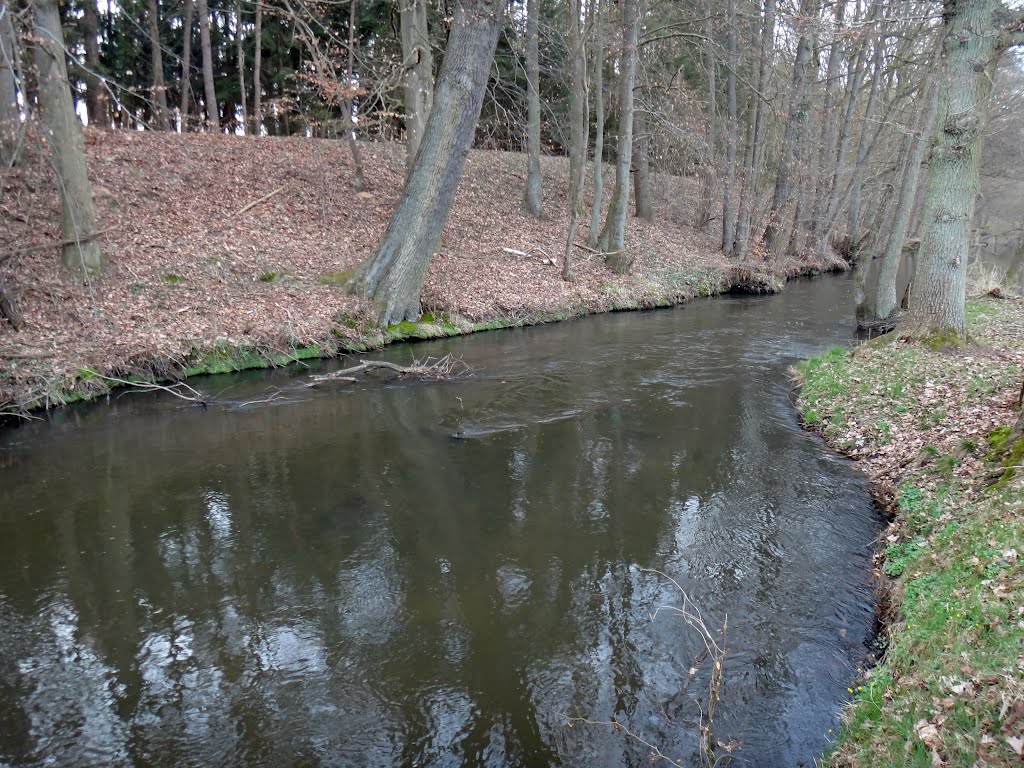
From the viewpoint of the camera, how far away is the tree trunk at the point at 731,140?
21.6m

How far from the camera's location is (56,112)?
12.2 meters

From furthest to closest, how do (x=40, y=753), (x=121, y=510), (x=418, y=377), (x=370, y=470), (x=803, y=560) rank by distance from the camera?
(x=418, y=377) → (x=370, y=470) → (x=121, y=510) → (x=803, y=560) → (x=40, y=753)

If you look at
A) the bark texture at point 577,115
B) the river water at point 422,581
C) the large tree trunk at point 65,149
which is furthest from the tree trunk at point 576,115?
the large tree trunk at point 65,149

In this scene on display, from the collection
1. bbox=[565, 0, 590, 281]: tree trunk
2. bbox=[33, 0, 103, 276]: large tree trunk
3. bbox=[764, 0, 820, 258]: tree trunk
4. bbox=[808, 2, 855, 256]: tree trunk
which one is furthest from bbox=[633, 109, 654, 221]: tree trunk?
bbox=[33, 0, 103, 276]: large tree trunk

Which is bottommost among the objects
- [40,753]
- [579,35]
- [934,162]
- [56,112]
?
[40,753]

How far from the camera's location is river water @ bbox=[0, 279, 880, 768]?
4.40 m

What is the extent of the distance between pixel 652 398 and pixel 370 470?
Result: 524 cm

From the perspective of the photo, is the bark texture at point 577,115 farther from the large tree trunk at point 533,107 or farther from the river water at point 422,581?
the river water at point 422,581

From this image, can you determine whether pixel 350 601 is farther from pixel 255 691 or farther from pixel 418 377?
pixel 418 377

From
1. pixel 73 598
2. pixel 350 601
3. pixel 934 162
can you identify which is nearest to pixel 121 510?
pixel 73 598

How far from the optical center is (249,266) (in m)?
15.2

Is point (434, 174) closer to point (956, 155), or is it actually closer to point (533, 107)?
point (533, 107)

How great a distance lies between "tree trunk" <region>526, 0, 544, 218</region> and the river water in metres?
14.5

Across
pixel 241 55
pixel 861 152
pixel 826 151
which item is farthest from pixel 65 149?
pixel 861 152
